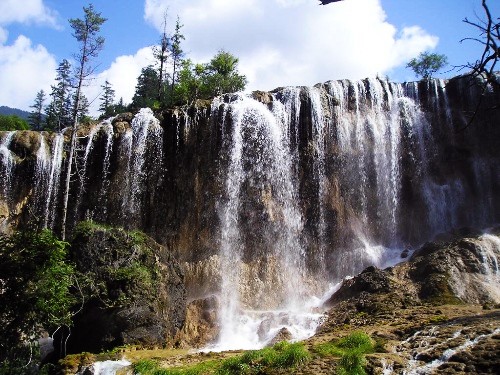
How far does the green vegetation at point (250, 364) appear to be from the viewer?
29.9ft

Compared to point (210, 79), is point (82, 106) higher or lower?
lower

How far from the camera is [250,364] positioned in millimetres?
9414

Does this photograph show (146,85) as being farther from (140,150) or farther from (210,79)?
A: (140,150)

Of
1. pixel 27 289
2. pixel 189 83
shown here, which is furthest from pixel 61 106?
pixel 27 289

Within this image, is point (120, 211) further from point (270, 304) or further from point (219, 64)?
point (219, 64)

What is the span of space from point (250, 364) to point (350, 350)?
82.8 inches

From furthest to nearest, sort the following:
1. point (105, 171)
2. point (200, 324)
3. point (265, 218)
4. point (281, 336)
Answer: point (105, 171) → point (265, 218) → point (200, 324) → point (281, 336)

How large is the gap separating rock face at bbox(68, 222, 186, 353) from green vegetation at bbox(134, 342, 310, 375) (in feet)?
10.3

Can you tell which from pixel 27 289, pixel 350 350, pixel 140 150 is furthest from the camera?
pixel 140 150

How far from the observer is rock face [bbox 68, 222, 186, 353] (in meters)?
13.0

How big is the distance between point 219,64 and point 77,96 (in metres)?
19.2

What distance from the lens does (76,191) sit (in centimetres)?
2186

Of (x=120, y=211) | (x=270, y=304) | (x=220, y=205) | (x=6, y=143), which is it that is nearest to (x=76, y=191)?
(x=120, y=211)

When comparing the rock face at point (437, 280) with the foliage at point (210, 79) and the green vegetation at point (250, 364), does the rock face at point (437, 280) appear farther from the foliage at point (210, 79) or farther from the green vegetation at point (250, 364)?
the foliage at point (210, 79)
